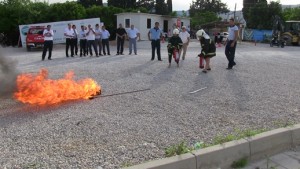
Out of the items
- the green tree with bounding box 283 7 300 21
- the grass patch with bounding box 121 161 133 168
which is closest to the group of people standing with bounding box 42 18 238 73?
the grass patch with bounding box 121 161 133 168

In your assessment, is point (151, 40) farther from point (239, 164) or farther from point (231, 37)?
point (239, 164)

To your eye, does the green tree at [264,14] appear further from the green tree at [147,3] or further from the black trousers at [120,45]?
the black trousers at [120,45]

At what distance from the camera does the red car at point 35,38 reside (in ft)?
89.6

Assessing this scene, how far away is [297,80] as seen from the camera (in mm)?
10398

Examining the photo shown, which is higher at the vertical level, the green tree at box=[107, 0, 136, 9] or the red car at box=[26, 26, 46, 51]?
the green tree at box=[107, 0, 136, 9]

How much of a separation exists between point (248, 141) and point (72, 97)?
3.86 m

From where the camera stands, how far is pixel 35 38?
91.2ft

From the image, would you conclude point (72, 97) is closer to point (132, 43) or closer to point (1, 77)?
point (1, 77)

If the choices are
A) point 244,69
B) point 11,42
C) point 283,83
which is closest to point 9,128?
point 283,83

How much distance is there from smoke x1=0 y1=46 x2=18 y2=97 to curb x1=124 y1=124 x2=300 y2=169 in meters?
4.86

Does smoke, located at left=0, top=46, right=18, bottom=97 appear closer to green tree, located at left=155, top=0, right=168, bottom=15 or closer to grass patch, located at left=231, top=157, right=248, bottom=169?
grass patch, located at left=231, top=157, right=248, bottom=169

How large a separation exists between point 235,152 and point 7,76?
5649mm

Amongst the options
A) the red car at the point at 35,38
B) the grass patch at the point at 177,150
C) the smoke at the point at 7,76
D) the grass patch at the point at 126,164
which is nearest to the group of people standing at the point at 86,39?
the smoke at the point at 7,76

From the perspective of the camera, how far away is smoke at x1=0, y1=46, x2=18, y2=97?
25.4 ft
